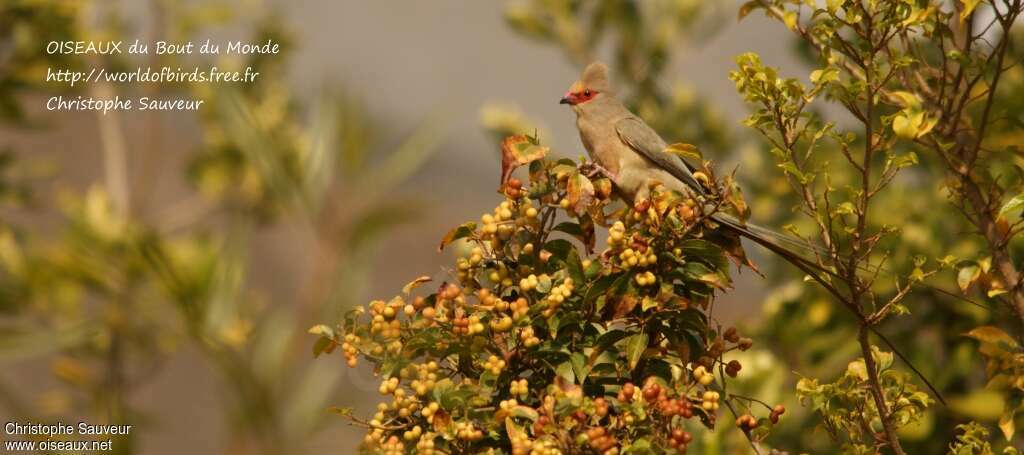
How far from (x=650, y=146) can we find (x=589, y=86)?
420 mm

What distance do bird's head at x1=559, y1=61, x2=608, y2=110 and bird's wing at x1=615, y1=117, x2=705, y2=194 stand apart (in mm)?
238

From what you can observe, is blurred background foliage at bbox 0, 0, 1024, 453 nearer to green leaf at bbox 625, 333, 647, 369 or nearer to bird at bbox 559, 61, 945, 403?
Answer: bird at bbox 559, 61, 945, 403

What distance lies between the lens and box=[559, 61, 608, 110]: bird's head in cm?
340

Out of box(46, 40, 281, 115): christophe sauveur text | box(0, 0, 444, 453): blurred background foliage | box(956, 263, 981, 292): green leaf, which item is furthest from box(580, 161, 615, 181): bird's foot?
box(46, 40, 281, 115): christophe sauveur text

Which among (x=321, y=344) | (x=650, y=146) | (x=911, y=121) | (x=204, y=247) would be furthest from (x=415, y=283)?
(x=204, y=247)

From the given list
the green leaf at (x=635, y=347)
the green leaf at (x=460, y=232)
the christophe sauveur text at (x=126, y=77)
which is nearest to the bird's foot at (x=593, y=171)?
the green leaf at (x=460, y=232)

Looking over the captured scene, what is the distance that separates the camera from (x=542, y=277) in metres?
1.86

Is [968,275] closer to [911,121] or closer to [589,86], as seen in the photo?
[911,121]

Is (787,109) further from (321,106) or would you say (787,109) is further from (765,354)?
(321,106)

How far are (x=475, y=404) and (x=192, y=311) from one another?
235 cm

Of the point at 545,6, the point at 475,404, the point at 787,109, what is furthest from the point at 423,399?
the point at 545,6

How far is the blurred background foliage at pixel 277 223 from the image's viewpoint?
3797mm

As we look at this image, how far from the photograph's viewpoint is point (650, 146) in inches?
121

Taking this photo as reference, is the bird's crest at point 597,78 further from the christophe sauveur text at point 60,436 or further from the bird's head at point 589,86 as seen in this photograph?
the christophe sauveur text at point 60,436
